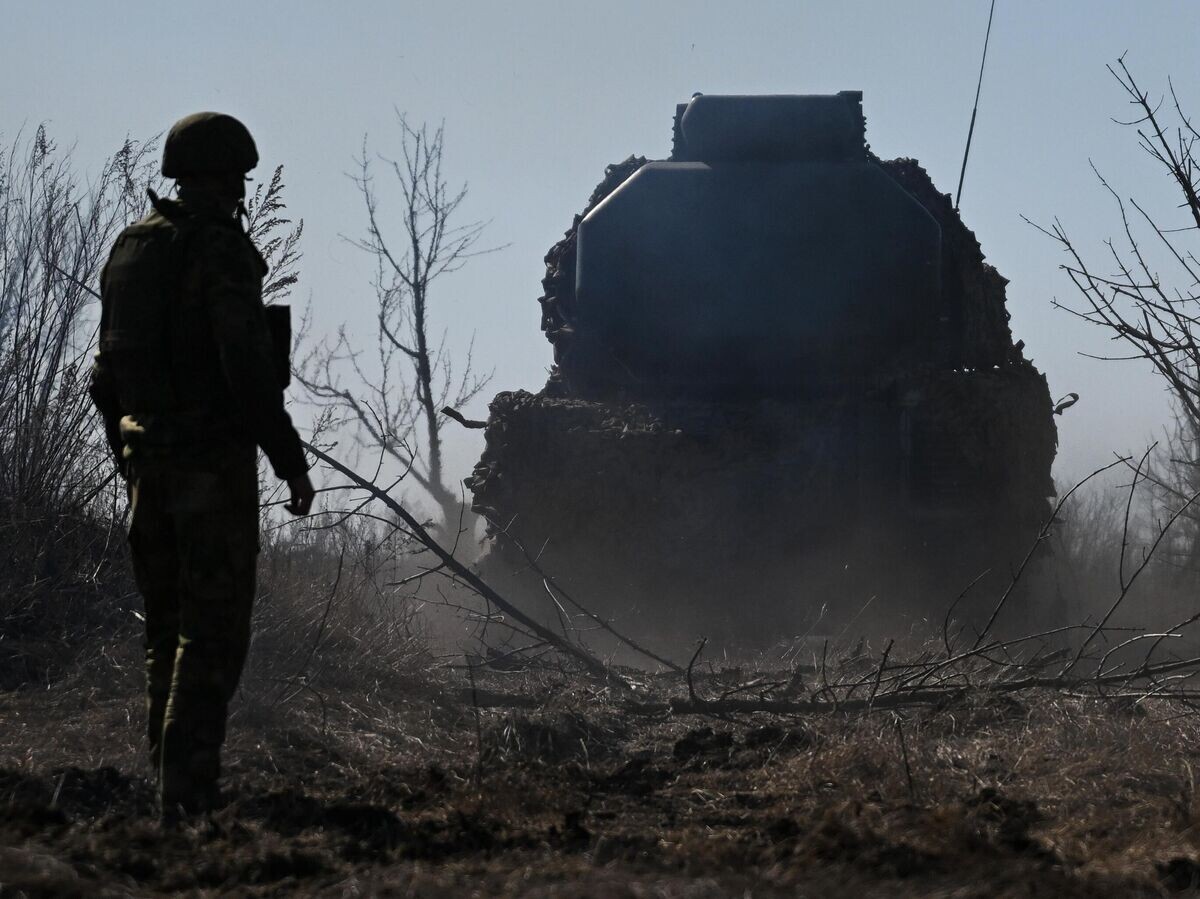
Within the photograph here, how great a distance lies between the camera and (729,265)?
916cm

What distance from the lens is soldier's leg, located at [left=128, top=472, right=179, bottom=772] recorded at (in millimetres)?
3883

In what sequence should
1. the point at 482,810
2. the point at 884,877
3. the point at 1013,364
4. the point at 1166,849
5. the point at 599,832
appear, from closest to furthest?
1. the point at 884,877
2. the point at 1166,849
3. the point at 599,832
4. the point at 482,810
5. the point at 1013,364

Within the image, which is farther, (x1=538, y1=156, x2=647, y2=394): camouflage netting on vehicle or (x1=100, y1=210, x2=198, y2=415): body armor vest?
(x1=538, y1=156, x2=647, y2=394): camouflage netting on vehicle

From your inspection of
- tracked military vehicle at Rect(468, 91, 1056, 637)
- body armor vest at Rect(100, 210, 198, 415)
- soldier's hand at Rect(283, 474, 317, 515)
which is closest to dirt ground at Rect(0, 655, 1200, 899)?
soldier's hand at Rect(283, 474, 317, 515)

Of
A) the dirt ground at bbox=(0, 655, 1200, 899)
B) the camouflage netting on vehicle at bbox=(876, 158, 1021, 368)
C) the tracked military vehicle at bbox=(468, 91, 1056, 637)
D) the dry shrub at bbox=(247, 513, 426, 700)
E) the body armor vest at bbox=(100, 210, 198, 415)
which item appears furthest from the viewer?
the camouflage netting on vehicle at bbox=(876, 158, 1021, 368)

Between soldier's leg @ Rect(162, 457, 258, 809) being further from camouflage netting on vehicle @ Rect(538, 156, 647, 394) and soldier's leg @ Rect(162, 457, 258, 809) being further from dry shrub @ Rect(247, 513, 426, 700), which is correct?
camouflage netting on vehicle @ Rect(538, 156, 647, 394)

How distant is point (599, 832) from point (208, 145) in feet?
6.45

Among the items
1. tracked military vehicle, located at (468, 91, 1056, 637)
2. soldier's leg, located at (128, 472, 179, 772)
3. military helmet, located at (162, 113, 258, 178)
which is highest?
tracked military vehicle, located at (468, 91, 1056, 637)

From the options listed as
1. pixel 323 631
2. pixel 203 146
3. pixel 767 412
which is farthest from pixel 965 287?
pixel 203 146

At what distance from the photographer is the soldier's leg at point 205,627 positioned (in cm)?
374

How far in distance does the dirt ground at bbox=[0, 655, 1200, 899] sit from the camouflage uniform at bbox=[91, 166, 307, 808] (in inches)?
11.2

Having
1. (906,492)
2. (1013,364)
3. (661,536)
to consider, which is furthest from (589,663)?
(1013,364)

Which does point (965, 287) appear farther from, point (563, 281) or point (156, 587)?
point (156, 587)

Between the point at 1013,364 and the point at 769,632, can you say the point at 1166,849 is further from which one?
the point at 1013,364
